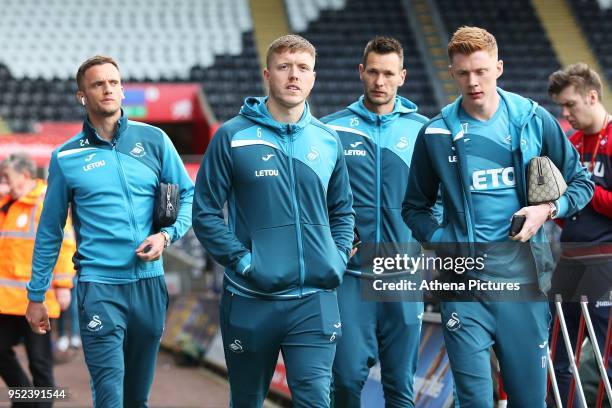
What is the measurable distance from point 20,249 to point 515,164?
12.5 ft

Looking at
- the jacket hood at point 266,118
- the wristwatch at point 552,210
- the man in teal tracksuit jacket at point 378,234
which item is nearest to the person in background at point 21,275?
the man in teal tracksuit jacket at point 378,234

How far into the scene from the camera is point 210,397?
8922mm

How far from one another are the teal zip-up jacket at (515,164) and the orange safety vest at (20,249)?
3106 mm

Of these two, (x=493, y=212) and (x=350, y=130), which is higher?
(x=350, y=130)

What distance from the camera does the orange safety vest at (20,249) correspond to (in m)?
6.43

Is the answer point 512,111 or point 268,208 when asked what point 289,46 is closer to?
point 268,208

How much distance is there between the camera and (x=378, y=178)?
507cm

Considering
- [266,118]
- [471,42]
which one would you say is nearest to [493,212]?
[471,42]

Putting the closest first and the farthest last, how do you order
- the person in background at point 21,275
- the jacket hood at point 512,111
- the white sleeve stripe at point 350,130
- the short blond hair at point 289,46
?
1. the short blond hair at point 289,46
2. the jacket hood at point 512,111
3. the white sleeve stripe at point 350,130
4. the person in background at point 21,275

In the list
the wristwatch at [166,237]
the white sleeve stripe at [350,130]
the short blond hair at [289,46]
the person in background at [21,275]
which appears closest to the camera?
the short blond hair at [289,46]

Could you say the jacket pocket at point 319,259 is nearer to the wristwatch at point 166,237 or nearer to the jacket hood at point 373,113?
the wristwatch at point 166,237

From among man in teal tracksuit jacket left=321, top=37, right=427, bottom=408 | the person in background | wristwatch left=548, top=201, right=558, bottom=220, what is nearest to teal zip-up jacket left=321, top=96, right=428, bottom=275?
man in teal tracksuit jacket left=321, top=37, right=427, bottom=408

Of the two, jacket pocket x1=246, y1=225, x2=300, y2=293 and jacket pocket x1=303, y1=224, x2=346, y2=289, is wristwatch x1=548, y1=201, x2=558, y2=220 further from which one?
jacket pocket x1=246, y1=225, x2=300, y2=293

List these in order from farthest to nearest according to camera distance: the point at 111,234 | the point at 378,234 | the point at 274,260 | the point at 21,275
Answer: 1. the point at 21,275
2. the point at 378,234
3. the point at 111,234
4. the point at 274,260
